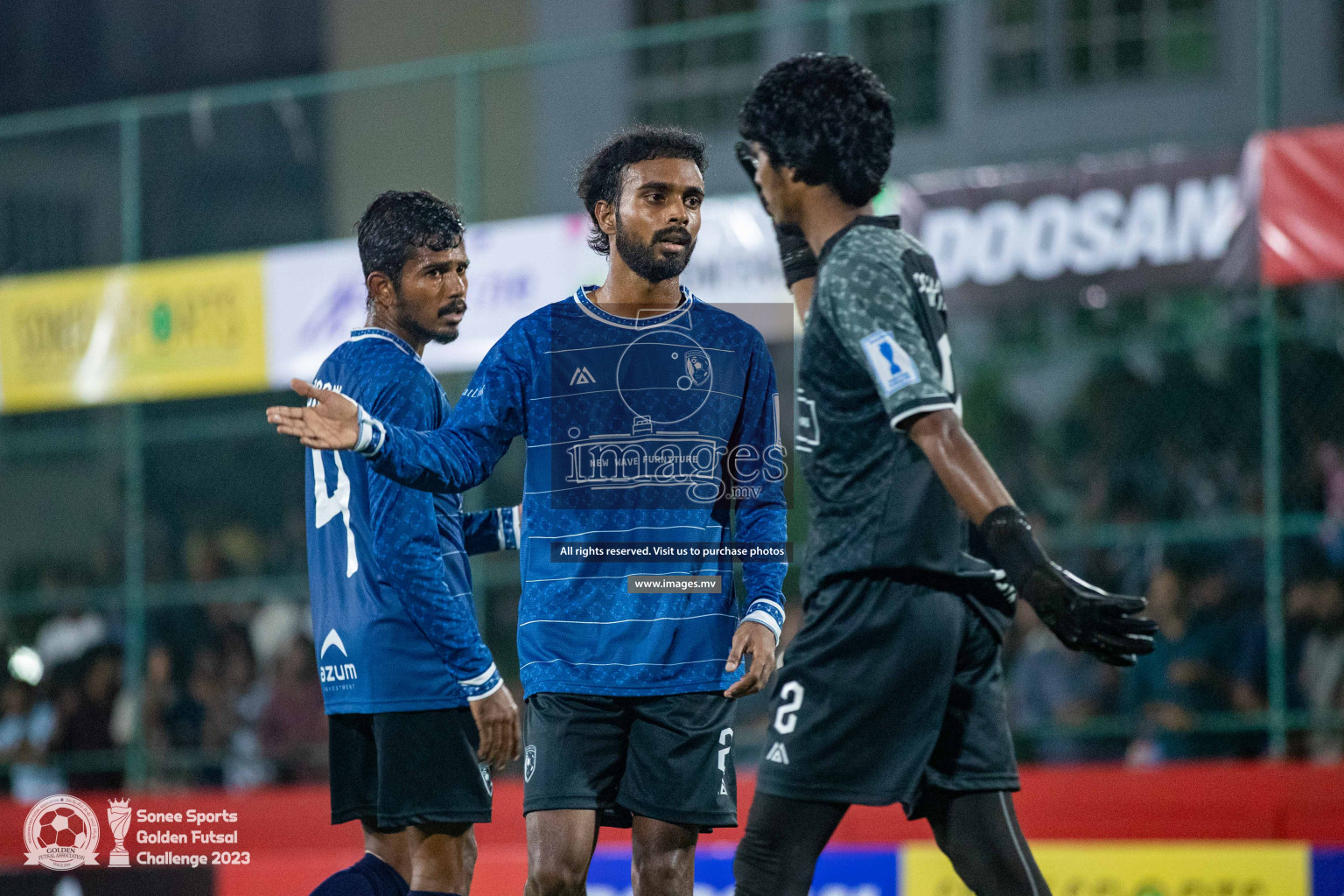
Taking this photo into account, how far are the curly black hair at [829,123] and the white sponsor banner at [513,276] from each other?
17.2 ft

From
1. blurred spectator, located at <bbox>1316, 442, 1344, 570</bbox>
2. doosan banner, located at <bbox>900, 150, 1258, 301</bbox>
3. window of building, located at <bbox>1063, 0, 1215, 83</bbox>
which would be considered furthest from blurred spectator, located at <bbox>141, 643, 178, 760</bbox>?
window of building, located at <bbox>1063, 0, 1215, 83</bbox>

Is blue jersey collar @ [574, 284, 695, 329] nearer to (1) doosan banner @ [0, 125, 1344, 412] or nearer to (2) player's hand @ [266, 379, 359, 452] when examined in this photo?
(2) player's hand @ [266, 379, 359, 452]

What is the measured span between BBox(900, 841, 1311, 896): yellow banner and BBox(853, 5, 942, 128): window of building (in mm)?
13098

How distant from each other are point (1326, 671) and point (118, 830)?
5.94m

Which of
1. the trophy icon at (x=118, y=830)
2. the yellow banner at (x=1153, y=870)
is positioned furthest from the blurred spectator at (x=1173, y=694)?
the trophy icon at (x=118, y=830)

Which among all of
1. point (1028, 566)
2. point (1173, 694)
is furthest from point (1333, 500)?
point (1028, 566)

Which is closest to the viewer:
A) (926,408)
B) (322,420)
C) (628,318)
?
(926,408)

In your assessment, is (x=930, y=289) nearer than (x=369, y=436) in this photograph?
Yes

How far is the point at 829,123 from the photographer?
336 cm

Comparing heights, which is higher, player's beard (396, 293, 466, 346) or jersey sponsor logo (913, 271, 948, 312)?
jersey sponsor logo (913, 271, 948, 312)

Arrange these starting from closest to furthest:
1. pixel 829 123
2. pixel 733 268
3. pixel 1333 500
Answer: pixel 829 123
pixel 1333 500
pixel 733 268

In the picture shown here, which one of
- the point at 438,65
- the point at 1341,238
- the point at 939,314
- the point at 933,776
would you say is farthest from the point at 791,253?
the point at 438,65

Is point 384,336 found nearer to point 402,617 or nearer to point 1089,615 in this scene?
point 402,617

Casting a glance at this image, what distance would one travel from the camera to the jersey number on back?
414cm
